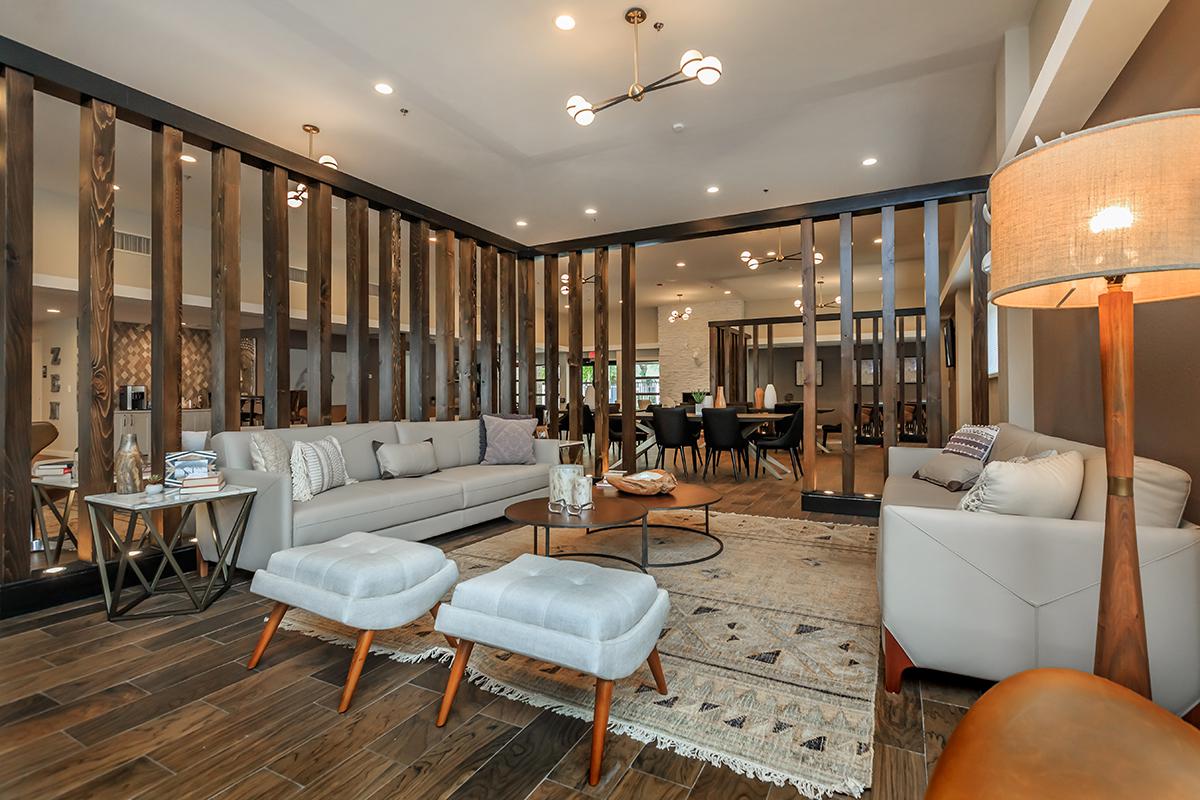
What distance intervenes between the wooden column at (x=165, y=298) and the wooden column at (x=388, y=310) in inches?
62.7

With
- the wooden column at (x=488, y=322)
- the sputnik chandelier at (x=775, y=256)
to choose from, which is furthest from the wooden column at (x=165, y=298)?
the sputnik chandelier at (x=775, y=256)

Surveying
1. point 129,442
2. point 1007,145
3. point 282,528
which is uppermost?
point 1007,145

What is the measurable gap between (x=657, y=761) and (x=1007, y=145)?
4.41m

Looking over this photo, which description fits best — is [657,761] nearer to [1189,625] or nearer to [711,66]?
[1189,625]

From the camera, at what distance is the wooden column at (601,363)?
654 centimetres

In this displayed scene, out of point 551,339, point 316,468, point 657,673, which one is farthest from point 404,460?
point 551,339

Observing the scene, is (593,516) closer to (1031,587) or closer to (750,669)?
(750,669)

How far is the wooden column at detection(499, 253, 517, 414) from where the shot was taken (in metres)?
6.23

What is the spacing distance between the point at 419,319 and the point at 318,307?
38.0 inches

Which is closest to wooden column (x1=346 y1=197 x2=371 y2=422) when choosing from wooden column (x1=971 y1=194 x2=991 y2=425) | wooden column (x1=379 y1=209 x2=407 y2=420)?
wooden column (x1=379 y1=209 x2=407 y2=420)

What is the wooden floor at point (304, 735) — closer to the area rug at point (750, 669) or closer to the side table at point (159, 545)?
the area rug at point (750, 669)

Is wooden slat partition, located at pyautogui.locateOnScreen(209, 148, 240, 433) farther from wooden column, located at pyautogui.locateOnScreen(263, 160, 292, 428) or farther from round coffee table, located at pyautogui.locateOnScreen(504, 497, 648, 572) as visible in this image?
round coffee table, located at pyautogui.locateOnScreen(504, 497, 648, 572)

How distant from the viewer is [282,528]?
299 centimetres

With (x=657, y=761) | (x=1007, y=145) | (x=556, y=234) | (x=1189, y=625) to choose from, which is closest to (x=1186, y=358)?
(x=1189, y=625)
